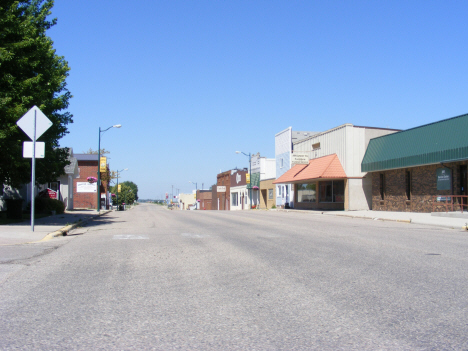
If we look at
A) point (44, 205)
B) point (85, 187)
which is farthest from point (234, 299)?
point (85, 187)

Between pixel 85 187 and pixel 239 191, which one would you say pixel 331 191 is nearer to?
pixel 239 191

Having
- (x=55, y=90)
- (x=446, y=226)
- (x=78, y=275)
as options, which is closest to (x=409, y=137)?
(x=446, y=226)

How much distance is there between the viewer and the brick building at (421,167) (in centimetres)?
2648

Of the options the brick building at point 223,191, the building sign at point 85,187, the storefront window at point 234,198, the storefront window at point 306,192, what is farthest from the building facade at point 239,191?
the building sign at point 85,187

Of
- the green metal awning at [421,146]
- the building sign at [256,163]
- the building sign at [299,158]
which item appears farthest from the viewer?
the building sign at [256,163]

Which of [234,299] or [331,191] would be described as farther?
[331,191]

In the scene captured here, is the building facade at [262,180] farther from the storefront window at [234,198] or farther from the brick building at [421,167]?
the brick building at [421,167]

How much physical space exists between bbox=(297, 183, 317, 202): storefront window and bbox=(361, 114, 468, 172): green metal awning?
26.5 ft

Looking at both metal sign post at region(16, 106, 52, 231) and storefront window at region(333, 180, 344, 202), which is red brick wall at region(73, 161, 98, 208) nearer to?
storefront window at region(333, 180, 344, 202)

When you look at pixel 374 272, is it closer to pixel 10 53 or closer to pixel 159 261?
pixel 159 261

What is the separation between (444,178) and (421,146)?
2.72m

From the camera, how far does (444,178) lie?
27.6 metres

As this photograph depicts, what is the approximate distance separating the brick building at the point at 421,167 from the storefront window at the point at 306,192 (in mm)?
7838

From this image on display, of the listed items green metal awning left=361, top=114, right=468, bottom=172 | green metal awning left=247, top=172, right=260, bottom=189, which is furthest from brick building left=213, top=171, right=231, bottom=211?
green metal awning left=361, top=114, right=468, bottom=172
